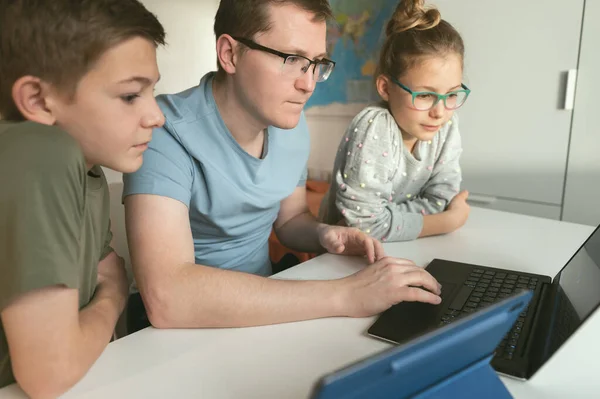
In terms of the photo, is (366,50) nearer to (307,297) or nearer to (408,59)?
(408,59)

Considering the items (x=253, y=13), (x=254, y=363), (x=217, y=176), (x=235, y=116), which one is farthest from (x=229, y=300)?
(x=253, y=13)

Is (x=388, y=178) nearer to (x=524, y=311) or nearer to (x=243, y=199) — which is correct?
(x=243, y=199)

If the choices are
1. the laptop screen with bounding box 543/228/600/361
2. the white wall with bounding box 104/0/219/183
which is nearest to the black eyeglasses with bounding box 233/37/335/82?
the laptop screen with bounding box 543/228/600/361

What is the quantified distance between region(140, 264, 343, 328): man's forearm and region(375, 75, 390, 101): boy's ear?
640mm

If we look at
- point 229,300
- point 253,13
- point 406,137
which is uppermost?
point 253,13

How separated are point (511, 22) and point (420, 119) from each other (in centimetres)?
114

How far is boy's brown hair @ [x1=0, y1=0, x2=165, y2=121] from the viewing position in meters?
0.63

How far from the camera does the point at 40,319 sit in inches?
21.4

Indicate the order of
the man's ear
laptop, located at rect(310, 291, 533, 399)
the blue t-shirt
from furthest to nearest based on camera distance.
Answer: the man's ear, the blue t-shirt, laptop, located at rect(310, 291, 533, 399)

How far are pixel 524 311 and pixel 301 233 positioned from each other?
0.60m

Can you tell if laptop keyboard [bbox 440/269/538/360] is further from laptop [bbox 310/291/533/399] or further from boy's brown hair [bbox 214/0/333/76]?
boy's brown hair [bbox 214/0/333/76]

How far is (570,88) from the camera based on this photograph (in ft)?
6.26

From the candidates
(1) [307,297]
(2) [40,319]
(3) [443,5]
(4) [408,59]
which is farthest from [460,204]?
(3) [443,5]

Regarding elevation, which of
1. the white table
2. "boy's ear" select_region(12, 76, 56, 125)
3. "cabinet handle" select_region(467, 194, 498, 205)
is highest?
"boy's ear" select_region(12, 76, 56, 125)
